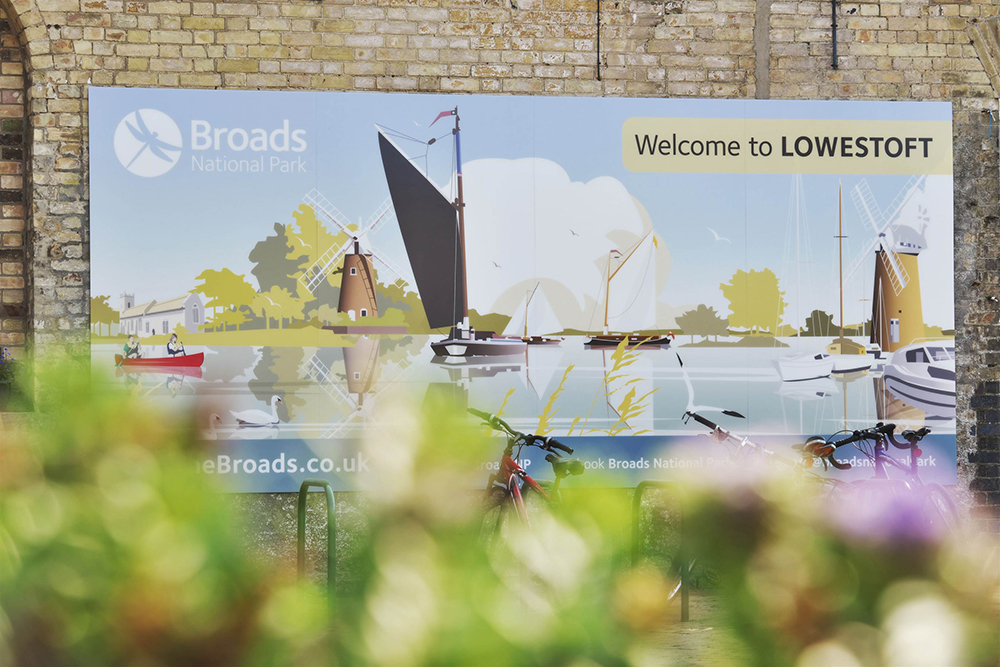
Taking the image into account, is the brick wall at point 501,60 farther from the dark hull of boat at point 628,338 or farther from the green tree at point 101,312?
the dark hull of boat at point 628,338

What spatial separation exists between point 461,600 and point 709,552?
0.42ft

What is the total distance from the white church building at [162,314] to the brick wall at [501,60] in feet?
0.79

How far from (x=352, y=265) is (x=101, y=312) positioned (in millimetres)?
1318

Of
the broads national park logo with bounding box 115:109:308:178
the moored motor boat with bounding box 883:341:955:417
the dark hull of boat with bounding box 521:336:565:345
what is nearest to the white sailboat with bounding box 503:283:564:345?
the dark hull of boat with bounding box 521:336:565:345

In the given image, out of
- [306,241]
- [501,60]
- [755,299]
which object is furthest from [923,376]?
[306,241]

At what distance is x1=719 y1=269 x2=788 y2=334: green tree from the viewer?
5477 mm

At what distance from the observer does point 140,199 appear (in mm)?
5160

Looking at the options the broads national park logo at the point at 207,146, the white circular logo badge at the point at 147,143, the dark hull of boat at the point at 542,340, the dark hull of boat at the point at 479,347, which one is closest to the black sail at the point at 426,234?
the dark hull of boat at the point at 479,347

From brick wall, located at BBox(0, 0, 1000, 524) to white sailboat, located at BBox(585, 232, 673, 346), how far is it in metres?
0.96

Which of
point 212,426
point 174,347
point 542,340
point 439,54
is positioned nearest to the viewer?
point 212,426

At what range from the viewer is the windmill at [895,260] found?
5.52 metres

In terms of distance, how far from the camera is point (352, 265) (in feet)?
17.2

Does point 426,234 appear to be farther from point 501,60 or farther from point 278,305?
point 501,60

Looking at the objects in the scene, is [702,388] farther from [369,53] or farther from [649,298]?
[369,53]
